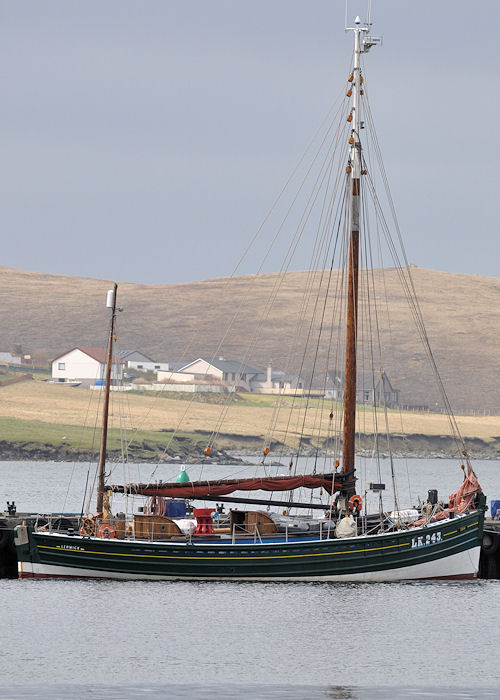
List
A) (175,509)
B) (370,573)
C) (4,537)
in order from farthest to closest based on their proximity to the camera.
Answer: (175,509) → (4,537) → (370,573)

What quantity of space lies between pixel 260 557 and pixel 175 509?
14.7 meters

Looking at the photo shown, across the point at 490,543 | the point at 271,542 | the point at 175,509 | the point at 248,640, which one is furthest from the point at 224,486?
the point at 490,543

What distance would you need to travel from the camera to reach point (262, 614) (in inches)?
2074

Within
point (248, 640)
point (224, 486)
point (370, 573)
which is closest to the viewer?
point (248, 640)

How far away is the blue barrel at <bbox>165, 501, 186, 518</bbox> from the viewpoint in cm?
7081

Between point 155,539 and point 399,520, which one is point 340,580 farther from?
point 155,539

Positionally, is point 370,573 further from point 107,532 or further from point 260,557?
point 107,532

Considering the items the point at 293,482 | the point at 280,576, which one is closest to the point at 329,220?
the point at 293,482

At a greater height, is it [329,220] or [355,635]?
[329,220]

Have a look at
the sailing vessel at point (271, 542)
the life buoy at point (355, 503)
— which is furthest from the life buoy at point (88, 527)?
the life buoy at point (355, 503)

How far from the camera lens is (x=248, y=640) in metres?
47.6

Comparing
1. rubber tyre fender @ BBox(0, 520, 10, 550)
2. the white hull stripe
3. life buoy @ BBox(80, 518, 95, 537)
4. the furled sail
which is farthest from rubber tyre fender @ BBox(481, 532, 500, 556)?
rubber tyre fender @ BBox(0, 520, 10, 550)

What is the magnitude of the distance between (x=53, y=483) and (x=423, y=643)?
117458 mm

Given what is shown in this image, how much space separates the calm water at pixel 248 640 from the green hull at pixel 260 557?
0.61 meters
